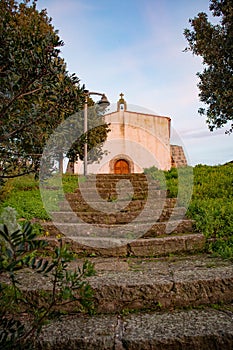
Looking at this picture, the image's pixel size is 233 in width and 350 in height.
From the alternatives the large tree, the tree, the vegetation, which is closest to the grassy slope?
the vegetation

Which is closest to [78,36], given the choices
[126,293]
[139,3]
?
[139,3]

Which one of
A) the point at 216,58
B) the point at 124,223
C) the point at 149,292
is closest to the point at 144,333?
the point at 149,292

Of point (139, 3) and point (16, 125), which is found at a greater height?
point (139, 3)

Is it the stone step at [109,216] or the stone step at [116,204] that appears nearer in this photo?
the stone step at [109,216]

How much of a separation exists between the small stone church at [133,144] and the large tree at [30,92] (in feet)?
45.6

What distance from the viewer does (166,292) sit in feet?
7.13

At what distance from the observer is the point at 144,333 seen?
175 centimetres

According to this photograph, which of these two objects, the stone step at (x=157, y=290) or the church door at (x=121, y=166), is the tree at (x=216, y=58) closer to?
the church door at (x=121, y=166)

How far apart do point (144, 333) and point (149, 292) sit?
1.43ft

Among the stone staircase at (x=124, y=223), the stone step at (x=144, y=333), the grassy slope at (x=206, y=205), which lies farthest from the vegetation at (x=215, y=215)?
the stone step at (x=144, y=333)

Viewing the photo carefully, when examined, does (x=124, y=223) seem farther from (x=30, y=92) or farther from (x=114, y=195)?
(x=30, y=92)

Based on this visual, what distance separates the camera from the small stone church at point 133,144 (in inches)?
658

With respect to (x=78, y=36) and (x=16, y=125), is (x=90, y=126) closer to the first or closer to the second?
(x=78, y=36)

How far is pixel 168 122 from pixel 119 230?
15.9 m
